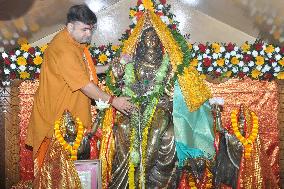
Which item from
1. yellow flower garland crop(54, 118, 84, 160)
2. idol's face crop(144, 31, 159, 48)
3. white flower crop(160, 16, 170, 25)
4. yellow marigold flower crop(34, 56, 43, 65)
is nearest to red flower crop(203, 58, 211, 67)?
white flower crop(160, 16, 170, 25)

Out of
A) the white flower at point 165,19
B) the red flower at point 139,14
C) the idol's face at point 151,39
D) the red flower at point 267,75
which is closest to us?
the idol's face at point 151,39

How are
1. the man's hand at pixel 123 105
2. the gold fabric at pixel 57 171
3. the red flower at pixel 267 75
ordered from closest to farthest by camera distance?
1. the gold fabric at pixel 57 171
2. the man's hand at pixel 123 105
3. the red flower at pixel 267 75

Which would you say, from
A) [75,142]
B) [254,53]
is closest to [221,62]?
[254,53]

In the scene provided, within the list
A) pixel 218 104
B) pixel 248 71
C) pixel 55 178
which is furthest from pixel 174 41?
pixel 55 178

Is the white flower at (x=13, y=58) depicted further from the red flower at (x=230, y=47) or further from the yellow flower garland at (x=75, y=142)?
the red flower at (x=230, y=47)

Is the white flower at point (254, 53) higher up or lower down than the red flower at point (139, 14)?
lower down

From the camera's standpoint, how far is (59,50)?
13.9 feet

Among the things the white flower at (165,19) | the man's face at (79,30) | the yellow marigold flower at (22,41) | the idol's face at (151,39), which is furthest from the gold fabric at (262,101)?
the yellow marigold flower at (22,41)

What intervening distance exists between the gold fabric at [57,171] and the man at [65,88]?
0.21 m

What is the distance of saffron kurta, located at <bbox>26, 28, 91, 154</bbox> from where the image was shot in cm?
416

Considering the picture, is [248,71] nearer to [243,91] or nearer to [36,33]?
[243,91]

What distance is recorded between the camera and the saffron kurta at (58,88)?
416 centimetres

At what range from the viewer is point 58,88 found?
4270mm

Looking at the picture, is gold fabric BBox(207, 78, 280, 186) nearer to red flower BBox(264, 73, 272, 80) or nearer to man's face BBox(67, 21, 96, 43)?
red flower BBox(264, 73, 272, 80)
